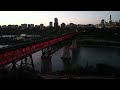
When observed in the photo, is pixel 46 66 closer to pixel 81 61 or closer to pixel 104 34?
pixel 81 61

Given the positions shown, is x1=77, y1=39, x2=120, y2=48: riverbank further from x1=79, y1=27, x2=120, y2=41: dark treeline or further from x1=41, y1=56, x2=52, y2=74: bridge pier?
x1=41, y1=56, x2=52, y2=74: bridge pier

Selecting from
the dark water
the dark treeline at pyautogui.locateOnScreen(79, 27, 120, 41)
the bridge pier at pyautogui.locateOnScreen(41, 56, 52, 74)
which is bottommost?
the dark water

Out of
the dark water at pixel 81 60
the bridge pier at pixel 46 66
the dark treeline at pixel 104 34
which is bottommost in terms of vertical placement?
the dark water at pixel 81 60

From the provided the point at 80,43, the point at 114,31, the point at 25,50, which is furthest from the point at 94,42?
the point at 25,50

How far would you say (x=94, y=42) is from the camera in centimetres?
6303

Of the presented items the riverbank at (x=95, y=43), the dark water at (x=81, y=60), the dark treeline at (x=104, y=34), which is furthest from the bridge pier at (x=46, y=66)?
the dark treeline at (x=104, y=34)

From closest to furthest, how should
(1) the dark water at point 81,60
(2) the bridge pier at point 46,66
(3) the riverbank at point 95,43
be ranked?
(2) the bridge pier at point 46,66
(1) the dark water at point 81,60
(3) the riverbank at point 95,43

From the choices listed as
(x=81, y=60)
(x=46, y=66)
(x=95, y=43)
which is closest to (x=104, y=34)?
(x=95, y=43)

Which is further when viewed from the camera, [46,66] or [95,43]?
[95,43]

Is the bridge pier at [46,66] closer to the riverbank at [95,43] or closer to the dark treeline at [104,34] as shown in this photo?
the riverbank at [95,43]

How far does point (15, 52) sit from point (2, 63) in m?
1.46

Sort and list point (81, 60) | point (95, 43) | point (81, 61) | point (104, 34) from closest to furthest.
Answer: point (81, 61) < point (81, 60) < point (95, 43) < point (104, 34)

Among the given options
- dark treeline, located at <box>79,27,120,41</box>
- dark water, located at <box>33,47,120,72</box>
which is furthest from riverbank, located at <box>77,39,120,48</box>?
dark water, located at <box>33,47,120,72</box>
